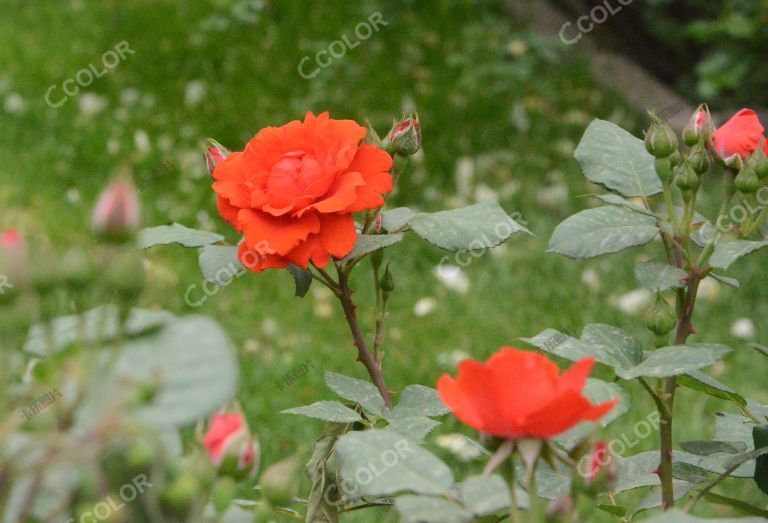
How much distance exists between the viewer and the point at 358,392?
0.92 meters

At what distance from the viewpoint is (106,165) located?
125 inches

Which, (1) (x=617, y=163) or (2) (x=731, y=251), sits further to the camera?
(1) (x=617, y=163)

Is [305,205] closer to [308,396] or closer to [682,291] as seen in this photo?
[682,291]

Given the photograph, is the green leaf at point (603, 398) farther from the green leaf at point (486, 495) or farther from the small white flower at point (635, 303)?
the small white flower at point (635, 303)

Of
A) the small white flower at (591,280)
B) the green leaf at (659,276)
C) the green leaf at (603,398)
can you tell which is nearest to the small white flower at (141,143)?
the small white flower at (591,280)

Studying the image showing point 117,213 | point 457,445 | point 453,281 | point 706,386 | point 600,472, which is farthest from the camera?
point 453,281

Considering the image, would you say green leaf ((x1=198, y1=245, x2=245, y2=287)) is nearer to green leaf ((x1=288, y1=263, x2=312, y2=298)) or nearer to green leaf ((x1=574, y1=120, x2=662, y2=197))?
green leaf ((x1=288, y1=263, x2=312, y2=298))

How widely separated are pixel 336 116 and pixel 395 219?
8.14 feet

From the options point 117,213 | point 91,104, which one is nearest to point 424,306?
point 91,104

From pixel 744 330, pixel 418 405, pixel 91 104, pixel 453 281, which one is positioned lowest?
pixel 744 330

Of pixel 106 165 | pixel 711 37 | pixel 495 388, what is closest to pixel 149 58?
pixel 106 165

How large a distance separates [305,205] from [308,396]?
4.73 feet

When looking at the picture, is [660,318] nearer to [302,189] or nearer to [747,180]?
[747,180]

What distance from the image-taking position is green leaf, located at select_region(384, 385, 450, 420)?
87 centimetres
